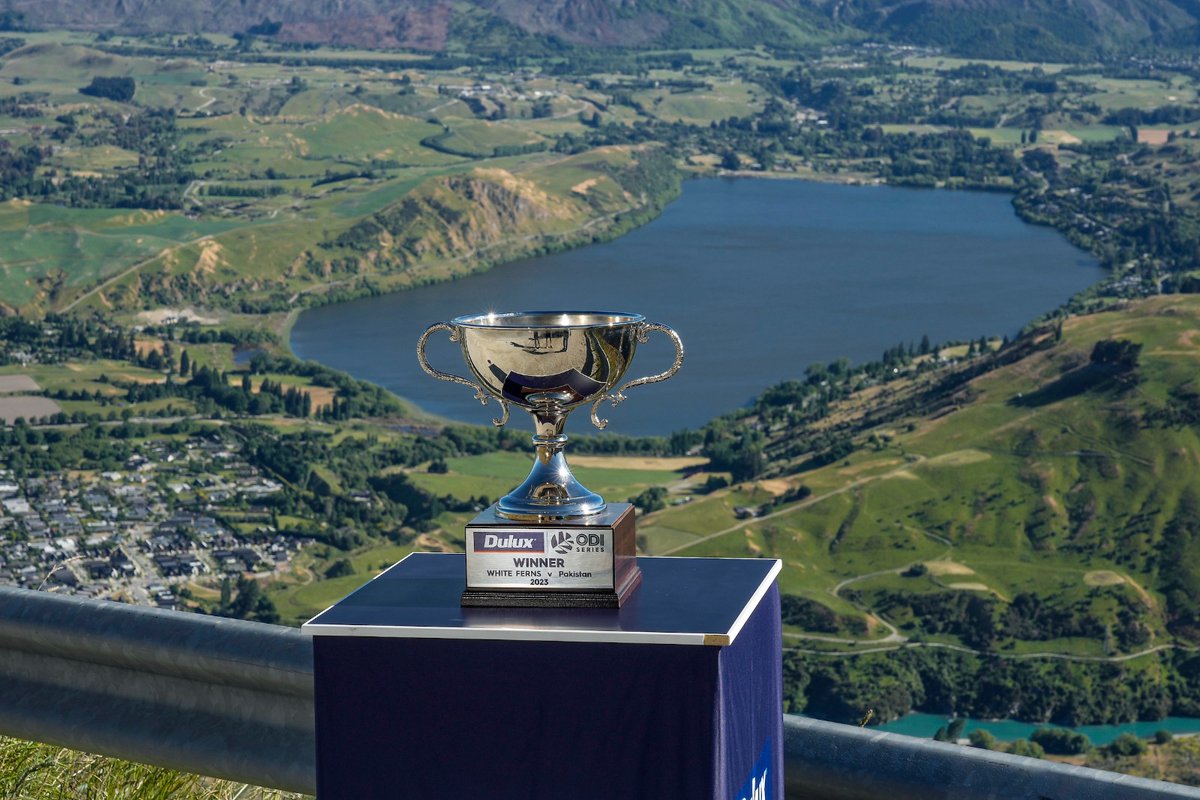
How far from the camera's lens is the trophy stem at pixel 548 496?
9.07ft

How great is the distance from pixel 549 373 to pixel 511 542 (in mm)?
286

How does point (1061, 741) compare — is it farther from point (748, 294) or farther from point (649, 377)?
point (748, 294)

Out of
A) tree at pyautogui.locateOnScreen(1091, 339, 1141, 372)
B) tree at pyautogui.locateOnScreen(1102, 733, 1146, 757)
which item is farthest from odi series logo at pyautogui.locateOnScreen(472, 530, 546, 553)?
tree at pyautogui.locateOnScreen(1091, 339, 1141, 372)

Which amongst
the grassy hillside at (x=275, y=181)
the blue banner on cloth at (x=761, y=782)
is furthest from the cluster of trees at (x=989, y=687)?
the grassy hillside at (x=275, y=181)

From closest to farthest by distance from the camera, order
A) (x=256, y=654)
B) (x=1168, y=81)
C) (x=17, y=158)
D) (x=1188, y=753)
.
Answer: (x=256, y=654) → (x=1188, y=753) → (x=17, y=158) → (x=1168, y=81)

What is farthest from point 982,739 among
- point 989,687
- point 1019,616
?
point 1019,616

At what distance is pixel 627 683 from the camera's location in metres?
2.58

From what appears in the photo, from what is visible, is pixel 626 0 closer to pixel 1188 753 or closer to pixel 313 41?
pixel 313 41

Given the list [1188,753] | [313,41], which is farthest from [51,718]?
[313,41]

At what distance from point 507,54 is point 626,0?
20.3m

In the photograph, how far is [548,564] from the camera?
2732 mm

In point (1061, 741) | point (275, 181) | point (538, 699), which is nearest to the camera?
point (538, 699)

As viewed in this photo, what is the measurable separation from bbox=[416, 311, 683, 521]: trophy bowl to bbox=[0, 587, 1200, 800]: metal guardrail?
0.57 metres

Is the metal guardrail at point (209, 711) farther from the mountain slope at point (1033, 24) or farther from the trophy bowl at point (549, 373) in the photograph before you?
the mountain slope at point (1033, 24)
